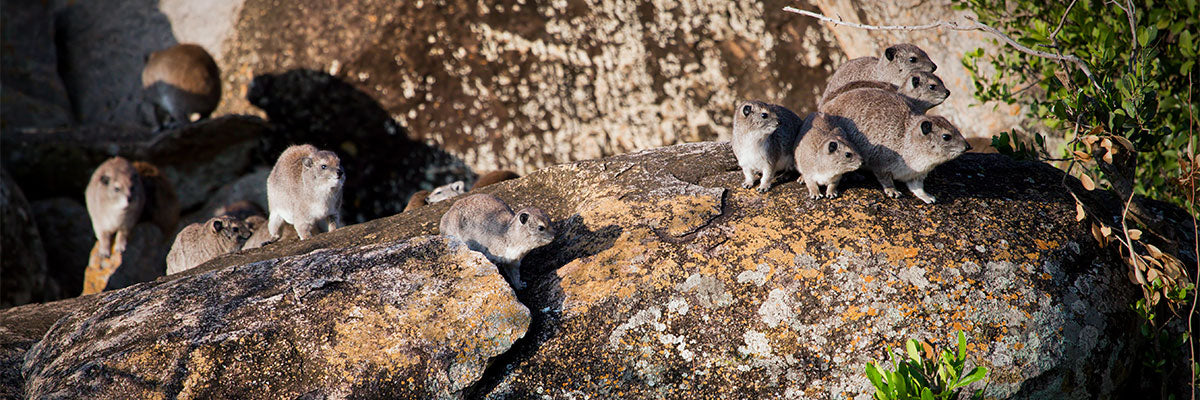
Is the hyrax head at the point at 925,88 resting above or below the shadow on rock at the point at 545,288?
above

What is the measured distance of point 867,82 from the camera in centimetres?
655

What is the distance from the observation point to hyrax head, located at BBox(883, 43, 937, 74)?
6.47 m

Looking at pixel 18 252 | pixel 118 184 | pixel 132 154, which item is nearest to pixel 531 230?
pixel 118 184

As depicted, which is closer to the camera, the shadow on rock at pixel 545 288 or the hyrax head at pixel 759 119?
the shadow on rock at pixel 545 288

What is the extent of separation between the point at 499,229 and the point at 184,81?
866 cm

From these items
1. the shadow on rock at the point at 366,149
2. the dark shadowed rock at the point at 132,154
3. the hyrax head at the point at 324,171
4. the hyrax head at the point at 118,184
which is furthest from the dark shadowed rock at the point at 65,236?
the hyrax head at the point at 324,171

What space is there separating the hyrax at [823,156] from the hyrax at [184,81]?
9588 millimetres

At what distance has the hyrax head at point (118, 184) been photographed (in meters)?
11.1


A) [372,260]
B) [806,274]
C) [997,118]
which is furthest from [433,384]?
[997,118]

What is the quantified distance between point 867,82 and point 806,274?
1849mm

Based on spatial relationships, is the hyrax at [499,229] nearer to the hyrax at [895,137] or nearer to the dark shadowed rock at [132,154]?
the hyrax at [895,137]

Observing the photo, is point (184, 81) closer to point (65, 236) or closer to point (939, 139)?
point (65, 236)

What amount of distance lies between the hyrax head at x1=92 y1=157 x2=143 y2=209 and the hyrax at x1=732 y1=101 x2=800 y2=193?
26.5 ft

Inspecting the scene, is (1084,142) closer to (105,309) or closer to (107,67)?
(105,309)
